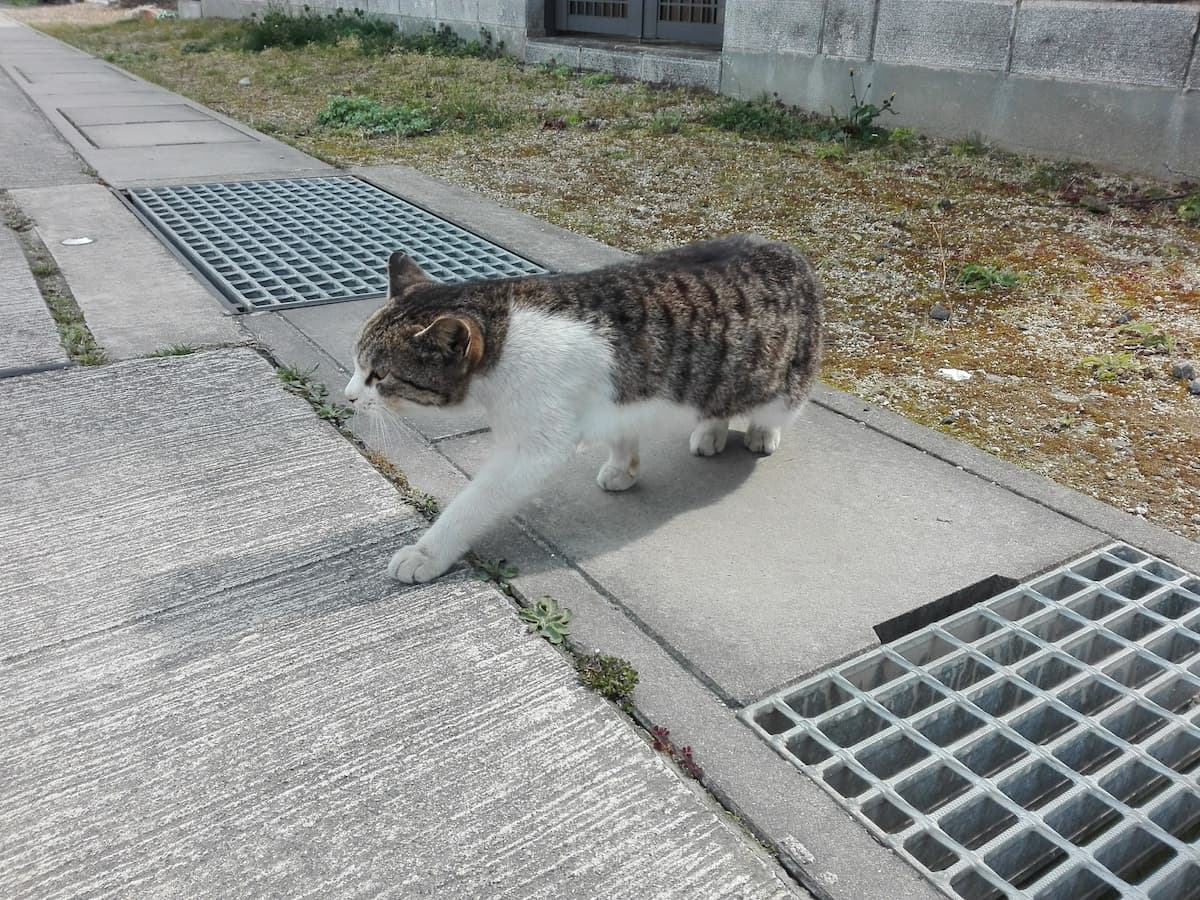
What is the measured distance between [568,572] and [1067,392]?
2.39m

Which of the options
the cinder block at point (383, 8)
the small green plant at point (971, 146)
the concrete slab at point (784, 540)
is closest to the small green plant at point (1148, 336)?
the concrete slab at point (784, 540)

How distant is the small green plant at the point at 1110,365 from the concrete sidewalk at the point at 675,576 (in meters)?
1.08

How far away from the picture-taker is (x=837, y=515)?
2.90 metres

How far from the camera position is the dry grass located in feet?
11.5

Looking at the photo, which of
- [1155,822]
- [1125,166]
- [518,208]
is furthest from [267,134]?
[1155,822]

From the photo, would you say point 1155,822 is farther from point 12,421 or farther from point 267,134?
point 267,134

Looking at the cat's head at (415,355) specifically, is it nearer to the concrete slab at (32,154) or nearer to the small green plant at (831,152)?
the concrete slab at (32,154)

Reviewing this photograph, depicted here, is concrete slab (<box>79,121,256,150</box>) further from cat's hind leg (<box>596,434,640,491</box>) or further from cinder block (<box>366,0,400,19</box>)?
cinder block (<box>366,0,400,19</box>)

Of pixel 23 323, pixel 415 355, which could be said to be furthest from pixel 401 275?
pixel 23 323

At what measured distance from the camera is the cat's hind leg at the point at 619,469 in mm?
2990

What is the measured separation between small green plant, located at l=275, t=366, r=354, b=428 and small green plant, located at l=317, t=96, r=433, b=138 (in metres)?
5.44

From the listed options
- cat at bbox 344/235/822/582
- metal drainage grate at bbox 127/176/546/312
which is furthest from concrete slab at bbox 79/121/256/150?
cat at bbox 344/235/822/582

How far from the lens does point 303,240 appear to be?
5199 mm

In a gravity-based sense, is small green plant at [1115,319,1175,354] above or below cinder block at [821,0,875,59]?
below
